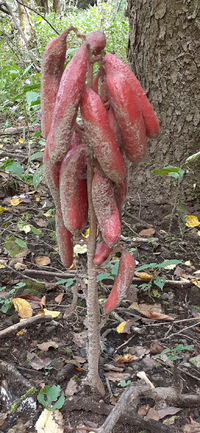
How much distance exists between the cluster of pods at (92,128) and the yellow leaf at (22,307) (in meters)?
0.76

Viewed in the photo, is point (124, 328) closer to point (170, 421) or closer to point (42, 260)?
point (170, 421)

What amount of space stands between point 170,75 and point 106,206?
1.77m

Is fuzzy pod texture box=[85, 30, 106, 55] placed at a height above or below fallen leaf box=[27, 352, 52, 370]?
above

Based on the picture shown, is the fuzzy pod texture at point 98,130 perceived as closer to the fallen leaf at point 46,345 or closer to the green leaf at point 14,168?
the fallen leaf at point 46,345

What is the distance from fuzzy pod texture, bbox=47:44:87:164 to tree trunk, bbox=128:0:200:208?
170 centimetres

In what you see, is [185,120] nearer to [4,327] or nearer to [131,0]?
[131,0]

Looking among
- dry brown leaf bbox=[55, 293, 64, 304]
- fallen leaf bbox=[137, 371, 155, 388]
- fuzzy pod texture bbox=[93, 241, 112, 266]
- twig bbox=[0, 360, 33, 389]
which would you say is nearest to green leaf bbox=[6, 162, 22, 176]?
dry brown leaf bbox=[55, 293, 64, 304]

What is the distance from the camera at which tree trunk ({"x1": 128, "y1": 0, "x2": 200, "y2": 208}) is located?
2.30 metres

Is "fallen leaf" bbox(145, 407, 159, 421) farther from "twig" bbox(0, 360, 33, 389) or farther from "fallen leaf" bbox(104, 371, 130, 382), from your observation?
"twig" bbox(0, 360, 33, 389)

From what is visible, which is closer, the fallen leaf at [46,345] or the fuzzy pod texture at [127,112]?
the fuzzy pod texture at [127,112]

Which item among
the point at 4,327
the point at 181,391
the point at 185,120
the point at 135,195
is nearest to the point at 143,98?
the point at 181,391

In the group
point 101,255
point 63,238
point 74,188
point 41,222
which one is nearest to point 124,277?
point 101,255

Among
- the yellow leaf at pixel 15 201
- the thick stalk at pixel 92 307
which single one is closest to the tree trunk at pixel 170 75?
the yellow leaf at pixel 15 201

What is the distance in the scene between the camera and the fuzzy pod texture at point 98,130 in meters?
0.87
